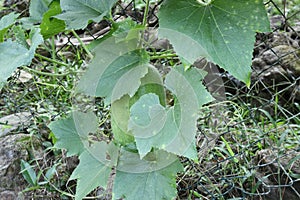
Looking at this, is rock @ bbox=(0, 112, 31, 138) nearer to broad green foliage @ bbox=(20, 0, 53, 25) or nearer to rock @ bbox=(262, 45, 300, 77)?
broad green foliage @ bbox=(20, 0, 53, 25)

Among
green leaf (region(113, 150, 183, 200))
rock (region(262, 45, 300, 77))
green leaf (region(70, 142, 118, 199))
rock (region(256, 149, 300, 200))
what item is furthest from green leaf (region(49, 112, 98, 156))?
rock (region(262, 45, 300, 77))

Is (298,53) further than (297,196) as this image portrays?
Yes

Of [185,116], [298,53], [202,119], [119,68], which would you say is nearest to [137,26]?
[119,68]

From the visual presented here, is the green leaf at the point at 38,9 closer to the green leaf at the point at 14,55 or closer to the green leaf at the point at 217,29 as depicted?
the green leaf at the point at 14,55

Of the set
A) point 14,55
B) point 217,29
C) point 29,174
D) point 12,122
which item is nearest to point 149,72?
point 217,29

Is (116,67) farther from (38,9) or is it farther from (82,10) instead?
(38,9)

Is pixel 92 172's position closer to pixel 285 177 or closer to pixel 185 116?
pixel 185 116
